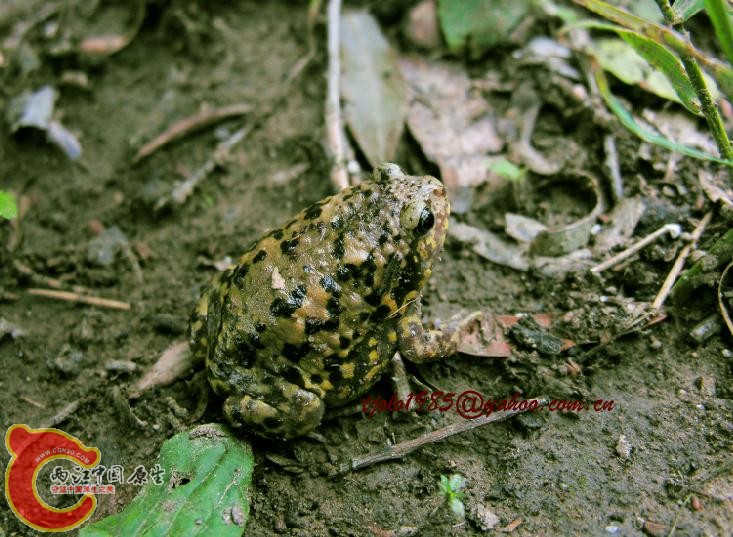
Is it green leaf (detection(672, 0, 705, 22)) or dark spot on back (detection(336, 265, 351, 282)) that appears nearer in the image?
green leaf (detection(672, 0, 705, 22))

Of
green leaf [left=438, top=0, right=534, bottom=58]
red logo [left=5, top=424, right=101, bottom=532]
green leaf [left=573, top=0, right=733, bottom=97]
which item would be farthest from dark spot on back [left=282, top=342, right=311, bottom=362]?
green leaf [left=438, top=0, right=534, bottom=58]


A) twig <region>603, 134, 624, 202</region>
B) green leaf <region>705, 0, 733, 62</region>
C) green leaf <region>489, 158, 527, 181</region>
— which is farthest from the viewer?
green leaf <region>489, 158, 527, 181</region>

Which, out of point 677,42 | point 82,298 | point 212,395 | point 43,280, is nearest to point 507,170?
point 677,42

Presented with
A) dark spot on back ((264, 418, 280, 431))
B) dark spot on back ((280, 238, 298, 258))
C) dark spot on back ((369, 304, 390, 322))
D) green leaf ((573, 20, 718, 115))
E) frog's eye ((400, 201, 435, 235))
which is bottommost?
dark spot on back ((264, 418, 280, 431))

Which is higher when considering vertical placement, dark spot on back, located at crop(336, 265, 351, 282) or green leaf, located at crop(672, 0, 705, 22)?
green leaf, located at crop(672, 0, 705, 22)

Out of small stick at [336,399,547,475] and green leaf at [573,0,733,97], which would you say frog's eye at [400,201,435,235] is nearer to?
small stick at [336,399,547,475]

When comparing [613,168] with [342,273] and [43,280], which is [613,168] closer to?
[342,273]

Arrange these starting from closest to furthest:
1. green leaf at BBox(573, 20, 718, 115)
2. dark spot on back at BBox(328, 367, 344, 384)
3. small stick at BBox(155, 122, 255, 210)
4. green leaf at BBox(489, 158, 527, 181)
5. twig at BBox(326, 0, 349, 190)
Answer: green leaf at BBox(573, 20, 718, 115) < dark spot on back at BBox(328, 367, 344, 384) < green leaf at BBox(489, 158, 527, 181) < twig at BBox(326, 0, 349, 190) < small stick at BBox(155, 122, 255, 210)
